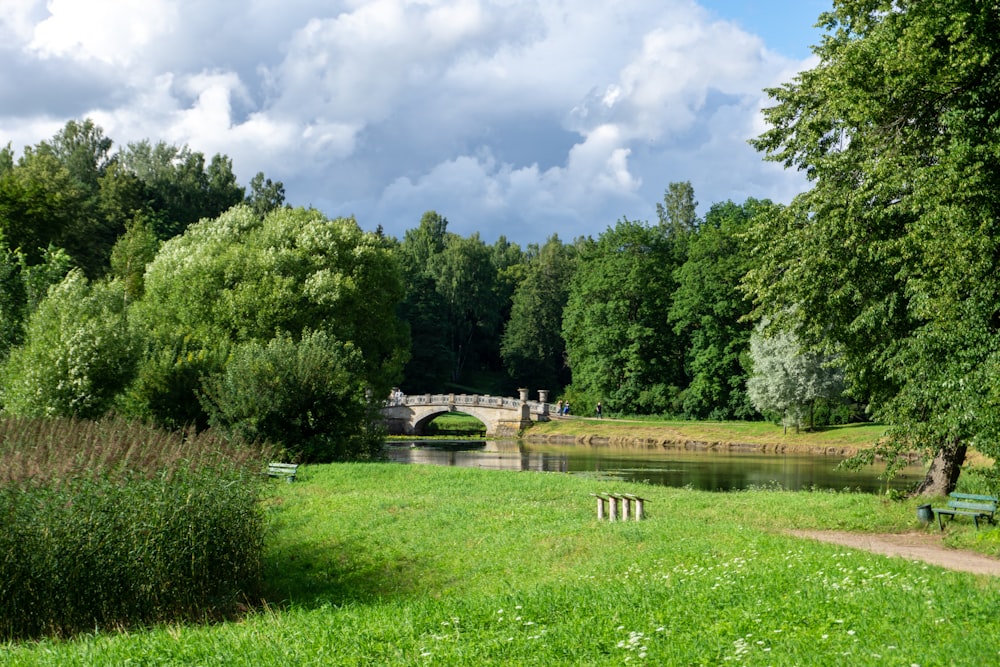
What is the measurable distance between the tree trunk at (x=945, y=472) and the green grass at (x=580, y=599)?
1.47 m

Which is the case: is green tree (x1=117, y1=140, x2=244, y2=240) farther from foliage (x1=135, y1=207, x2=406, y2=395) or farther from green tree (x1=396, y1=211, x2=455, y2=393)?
foliage (x1=135, y1=207, x2=406, y2=395)

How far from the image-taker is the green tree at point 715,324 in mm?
59969

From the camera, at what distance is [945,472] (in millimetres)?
19172

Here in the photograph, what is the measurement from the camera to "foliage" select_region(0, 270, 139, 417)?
1158 inches

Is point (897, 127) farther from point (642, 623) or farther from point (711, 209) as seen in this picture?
point (711, 209)

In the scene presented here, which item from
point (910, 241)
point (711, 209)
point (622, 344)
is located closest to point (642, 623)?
→ point (910, 241)

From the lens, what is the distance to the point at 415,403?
2694 inches

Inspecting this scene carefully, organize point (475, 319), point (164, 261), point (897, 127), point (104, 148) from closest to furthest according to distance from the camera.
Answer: point (897, 127) → point (164, 261) → point (104, 148) → point (475, 319)

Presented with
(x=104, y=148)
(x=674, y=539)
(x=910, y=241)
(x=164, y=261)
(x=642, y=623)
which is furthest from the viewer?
(x=104, y=148)

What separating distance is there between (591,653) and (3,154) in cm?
7879

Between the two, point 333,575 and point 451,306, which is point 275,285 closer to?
point 333,575

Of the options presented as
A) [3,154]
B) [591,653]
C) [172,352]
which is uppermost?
[3,154]

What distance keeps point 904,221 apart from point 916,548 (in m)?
6.60

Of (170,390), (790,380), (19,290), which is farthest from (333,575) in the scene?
(790,380)
